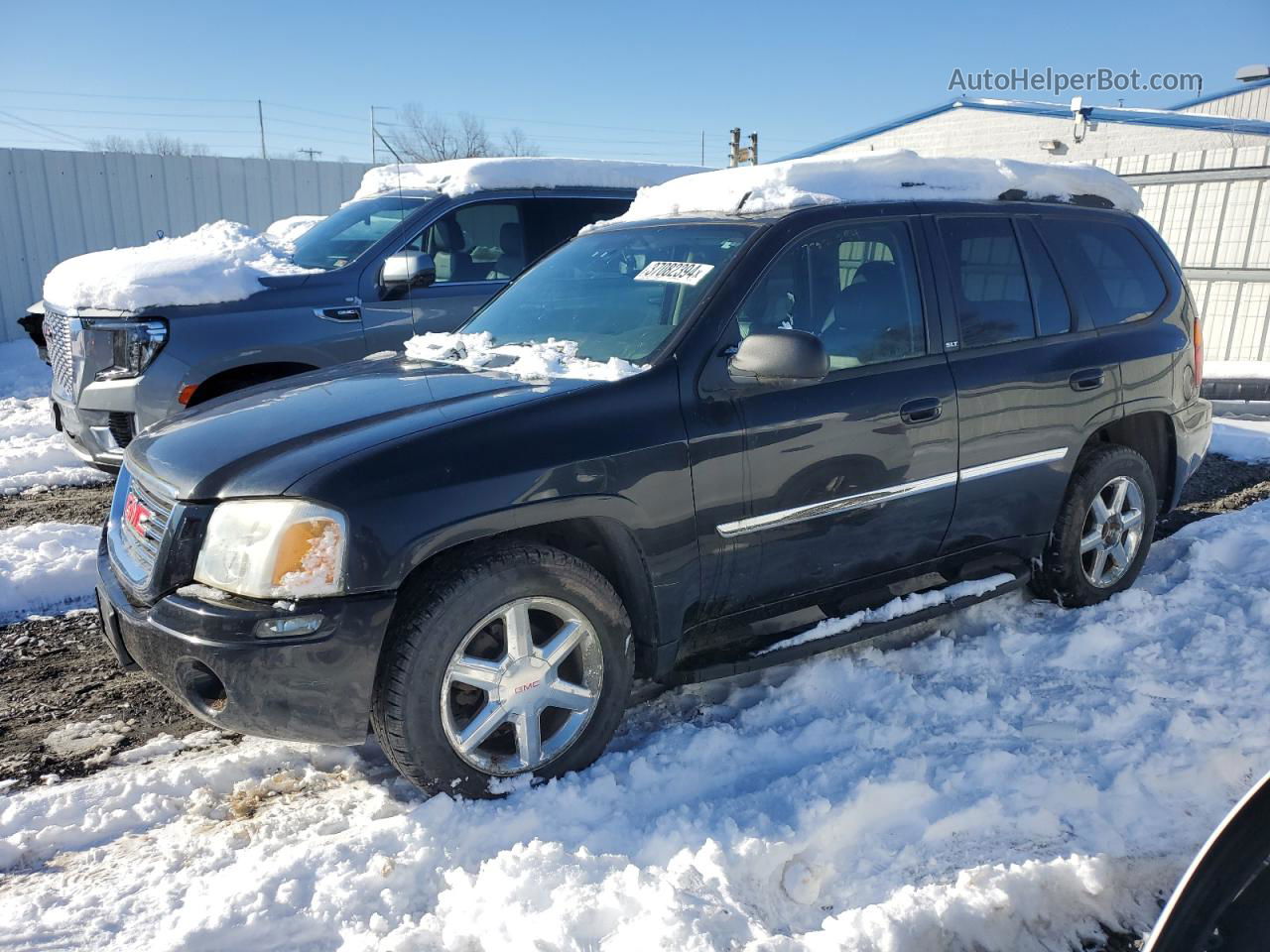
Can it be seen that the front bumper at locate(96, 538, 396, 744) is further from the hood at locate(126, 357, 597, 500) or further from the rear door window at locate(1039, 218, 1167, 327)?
the rear door window at locate(1039, 218, 1167, 327)

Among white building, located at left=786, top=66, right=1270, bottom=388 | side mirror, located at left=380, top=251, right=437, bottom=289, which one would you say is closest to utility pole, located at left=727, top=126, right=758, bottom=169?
white building, located at left=786, top=66, right=1270, bottom=388

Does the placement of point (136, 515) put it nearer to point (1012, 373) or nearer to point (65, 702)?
point (65, 702)

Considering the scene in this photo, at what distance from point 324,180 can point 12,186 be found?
4.40m

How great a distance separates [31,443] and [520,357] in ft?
20.0

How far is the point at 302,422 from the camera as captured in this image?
299 cm

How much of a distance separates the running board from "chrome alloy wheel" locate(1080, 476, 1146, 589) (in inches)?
21.5

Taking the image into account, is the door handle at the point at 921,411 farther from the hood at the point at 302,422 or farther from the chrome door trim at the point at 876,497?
the hood at the point at 302,422

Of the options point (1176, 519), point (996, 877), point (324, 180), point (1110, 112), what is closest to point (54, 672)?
point (996, 877)

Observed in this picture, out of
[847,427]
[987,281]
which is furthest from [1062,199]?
[847,427]

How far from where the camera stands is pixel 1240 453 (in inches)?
296

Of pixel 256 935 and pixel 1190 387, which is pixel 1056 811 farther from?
pixel 1190 387

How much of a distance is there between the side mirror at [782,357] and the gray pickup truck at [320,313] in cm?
239

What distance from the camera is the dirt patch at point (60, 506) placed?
19.4ft

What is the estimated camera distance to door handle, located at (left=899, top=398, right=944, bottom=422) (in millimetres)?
3562
